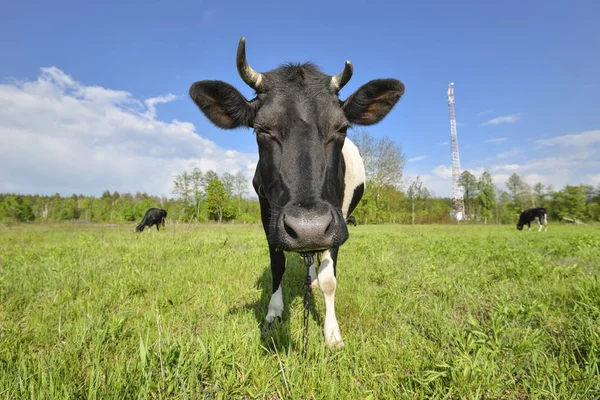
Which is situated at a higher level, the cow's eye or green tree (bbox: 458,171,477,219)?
green tree (bbox: 458,171,477,219)

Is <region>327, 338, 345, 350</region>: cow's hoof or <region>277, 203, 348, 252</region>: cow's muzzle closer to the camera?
<region>277, 203, 348, 252</region>: cow's muzzle

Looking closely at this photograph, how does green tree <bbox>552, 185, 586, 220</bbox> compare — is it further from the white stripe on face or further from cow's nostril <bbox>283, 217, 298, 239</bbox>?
cow's nostril <bbox>283, 217, 298, 239</bbox>

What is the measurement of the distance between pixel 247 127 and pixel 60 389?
103 inches

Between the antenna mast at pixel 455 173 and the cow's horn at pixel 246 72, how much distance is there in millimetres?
69090

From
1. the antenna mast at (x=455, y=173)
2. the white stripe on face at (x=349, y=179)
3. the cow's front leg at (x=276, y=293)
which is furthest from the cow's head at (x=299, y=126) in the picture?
the antenna mast at (x=455, y=173)

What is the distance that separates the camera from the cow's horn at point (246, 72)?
2.69 metres

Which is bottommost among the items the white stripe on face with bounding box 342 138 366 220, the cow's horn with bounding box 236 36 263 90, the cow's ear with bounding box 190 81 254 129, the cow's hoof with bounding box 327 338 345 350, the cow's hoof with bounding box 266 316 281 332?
the cow's hoof with bounding box 327 338 345 350

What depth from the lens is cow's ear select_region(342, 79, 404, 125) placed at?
313cm

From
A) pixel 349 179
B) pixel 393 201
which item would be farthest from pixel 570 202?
pixel 349 179

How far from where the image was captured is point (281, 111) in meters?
2.57

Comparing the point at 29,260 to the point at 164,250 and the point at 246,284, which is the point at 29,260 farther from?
the point at 246,284

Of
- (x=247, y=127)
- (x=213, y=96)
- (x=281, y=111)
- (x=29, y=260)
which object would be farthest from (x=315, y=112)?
(x=29, y=260)

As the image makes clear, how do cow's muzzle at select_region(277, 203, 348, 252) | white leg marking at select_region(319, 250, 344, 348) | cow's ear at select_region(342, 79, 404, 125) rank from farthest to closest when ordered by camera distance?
cow's ear at select_region(342, 79, 404, 125) < white leg marking at select_region(319, 250, 344, 348) < cow's muzzle at select_region(277, 203, 348, 252)

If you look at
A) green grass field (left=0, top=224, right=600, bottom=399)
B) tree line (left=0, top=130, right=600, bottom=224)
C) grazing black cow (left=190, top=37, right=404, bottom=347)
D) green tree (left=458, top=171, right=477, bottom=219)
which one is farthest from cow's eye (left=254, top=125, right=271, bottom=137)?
green tree (left=458, top=171, right=477, bottom=219)
